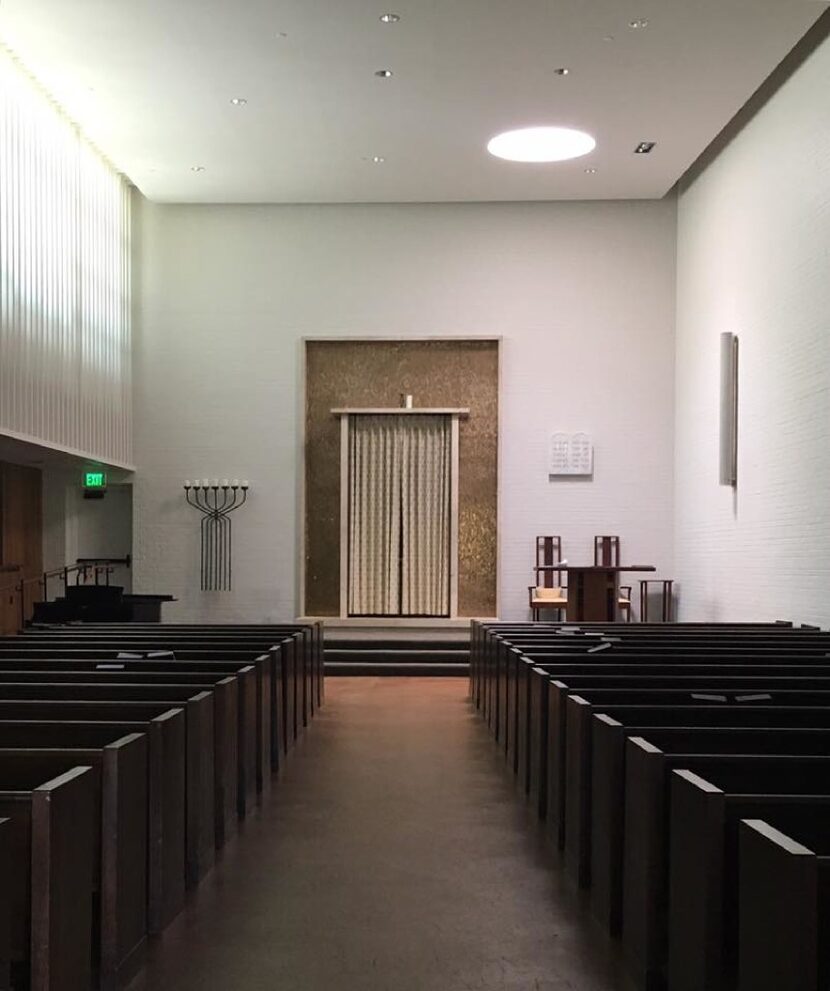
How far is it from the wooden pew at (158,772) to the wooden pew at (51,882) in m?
0.58

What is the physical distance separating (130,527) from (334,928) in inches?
405

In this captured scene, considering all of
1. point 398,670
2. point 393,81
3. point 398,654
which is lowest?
point 398,670

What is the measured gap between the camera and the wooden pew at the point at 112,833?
2.77 meters

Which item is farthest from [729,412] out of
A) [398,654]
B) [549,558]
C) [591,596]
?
[398,654]

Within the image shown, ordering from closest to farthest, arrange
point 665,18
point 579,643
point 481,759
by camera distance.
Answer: point 481,759, point 579,643, point 665,18

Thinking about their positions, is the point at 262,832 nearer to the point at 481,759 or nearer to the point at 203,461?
the point at 481,759

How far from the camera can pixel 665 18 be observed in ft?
25.5

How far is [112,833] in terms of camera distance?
279 cm

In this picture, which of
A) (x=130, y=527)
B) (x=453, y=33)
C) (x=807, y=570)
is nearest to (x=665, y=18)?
(x=453, y=33)

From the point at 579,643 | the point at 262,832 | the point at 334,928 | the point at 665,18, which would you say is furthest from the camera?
the point at 665,18

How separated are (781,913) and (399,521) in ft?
34.2

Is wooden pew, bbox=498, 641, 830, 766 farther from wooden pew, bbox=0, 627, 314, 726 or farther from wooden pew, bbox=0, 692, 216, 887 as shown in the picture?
wooden pew, bbox=0, 692, 216, 887

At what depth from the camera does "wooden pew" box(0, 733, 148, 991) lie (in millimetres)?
2771

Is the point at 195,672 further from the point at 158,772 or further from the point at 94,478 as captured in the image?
the point at 94,478
